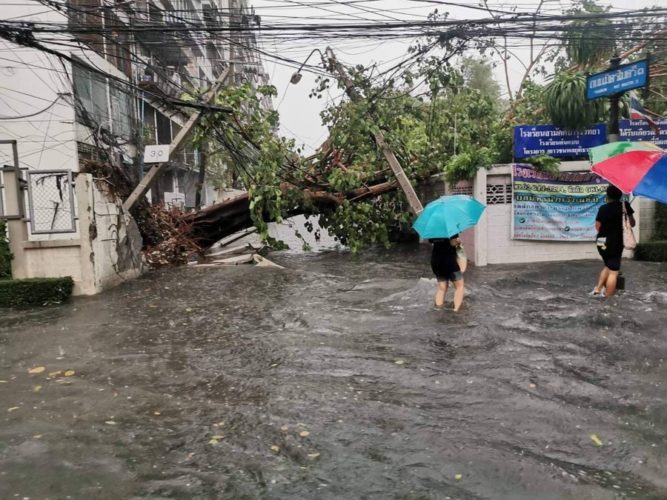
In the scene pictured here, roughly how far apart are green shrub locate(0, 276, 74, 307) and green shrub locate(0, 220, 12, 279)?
42 cm

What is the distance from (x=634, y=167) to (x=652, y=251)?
6.01 meters

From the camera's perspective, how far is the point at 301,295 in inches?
376

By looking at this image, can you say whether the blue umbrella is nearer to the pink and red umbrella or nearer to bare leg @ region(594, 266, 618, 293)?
the pink and red umbrella

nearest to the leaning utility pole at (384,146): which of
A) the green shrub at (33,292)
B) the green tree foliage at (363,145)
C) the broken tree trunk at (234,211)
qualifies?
the green tree foliage at (363,145)

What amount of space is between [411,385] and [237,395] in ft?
5.12

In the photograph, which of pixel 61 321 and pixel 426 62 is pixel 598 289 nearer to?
pixel 426 62

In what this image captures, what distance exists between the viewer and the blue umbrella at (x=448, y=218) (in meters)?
7.17

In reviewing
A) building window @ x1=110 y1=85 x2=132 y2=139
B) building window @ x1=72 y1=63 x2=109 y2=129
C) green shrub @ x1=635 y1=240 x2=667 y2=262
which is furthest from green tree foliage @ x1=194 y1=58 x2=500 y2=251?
building window @ x1=110 y1=85 x2=132 y2=139

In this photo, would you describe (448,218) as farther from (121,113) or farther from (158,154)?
(121,113)

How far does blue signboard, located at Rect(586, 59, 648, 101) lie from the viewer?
27.2 feet

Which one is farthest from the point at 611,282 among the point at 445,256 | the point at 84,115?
the point at 84,115

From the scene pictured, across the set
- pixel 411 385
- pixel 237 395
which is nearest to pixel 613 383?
pixel 411 385

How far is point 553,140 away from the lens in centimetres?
1202

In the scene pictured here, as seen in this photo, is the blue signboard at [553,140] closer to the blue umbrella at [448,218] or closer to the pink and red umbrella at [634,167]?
the pink and red umbrella at [634,167]
